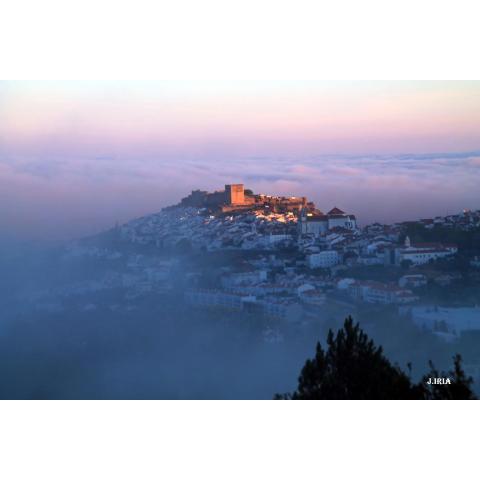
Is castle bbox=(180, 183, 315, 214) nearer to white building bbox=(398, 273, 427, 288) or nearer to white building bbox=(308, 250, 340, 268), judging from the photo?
white building bbox=(308, 250, 340, 268)

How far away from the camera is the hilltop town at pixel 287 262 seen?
5.35 m

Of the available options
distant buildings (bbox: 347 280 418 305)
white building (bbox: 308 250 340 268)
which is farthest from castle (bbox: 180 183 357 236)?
distant buildings (bbox: 347 280 418 305)

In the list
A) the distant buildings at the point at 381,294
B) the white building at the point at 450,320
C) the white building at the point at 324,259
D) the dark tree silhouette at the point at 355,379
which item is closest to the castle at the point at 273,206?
the white building at the point at 324,259

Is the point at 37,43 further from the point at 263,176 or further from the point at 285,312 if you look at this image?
the point at 285,312

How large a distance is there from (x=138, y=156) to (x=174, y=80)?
0.65 meters

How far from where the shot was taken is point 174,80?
516 centimetres

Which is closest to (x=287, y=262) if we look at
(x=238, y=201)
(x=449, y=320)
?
(x=238, y=201)

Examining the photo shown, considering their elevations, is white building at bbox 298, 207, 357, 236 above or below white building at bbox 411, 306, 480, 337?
above

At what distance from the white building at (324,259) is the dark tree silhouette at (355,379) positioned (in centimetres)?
107

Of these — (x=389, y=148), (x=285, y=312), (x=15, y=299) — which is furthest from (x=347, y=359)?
(x=15, y=299)

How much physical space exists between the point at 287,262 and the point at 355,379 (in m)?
1.32

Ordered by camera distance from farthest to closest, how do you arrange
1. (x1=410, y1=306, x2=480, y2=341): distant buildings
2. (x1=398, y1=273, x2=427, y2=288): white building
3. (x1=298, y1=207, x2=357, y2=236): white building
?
(x1=298, y1=207, x2=357, y2=236): white building, (x1=398, y1=273, x2=427, y2=288): white building, (x1=410, y1=306, x2=480, y2=341): distant buildings

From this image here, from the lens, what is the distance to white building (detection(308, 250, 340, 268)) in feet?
18.2

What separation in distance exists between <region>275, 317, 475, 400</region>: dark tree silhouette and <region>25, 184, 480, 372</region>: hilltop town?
0.81 meters
